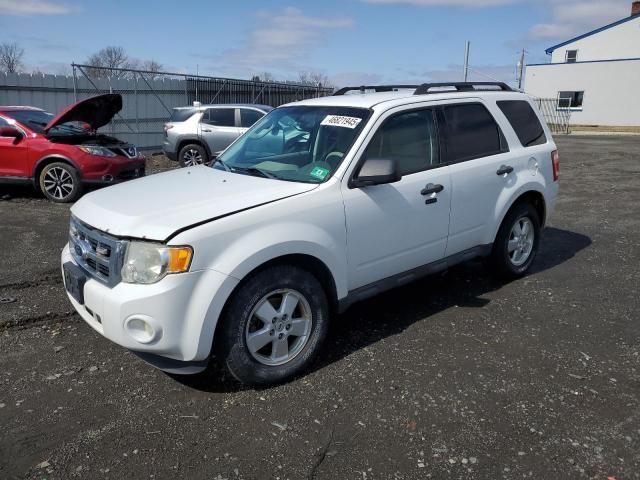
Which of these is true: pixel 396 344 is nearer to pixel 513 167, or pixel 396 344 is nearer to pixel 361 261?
pixel 361 261

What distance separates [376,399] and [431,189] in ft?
5.62

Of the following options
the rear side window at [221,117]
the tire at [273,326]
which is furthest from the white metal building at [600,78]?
the tire at [273,326]

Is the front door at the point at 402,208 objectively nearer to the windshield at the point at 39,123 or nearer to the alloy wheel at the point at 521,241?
the alloy wheel at the point at 521,241

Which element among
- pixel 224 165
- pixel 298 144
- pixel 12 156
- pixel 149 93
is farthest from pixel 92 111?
pixel 149 93

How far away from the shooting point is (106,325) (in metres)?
3.13

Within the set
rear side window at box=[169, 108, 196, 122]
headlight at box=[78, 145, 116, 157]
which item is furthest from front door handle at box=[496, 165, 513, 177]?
rear side window at box=[169, 108, 196, 122]

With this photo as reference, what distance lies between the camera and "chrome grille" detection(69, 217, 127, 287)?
10.2 feet

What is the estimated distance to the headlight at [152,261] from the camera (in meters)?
2.97

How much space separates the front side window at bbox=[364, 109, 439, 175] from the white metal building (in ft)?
116

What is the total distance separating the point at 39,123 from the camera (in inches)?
381

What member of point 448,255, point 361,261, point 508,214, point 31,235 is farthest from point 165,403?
point 31,235

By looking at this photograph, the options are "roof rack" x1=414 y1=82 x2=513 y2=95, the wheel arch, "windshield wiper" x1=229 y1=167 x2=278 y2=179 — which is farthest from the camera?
the wheel arch

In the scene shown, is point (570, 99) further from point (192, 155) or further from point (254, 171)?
point (254, 171)

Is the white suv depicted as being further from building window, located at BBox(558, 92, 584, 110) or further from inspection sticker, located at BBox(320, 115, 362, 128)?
building window, located at BBox(558, 92, 584, 110)
